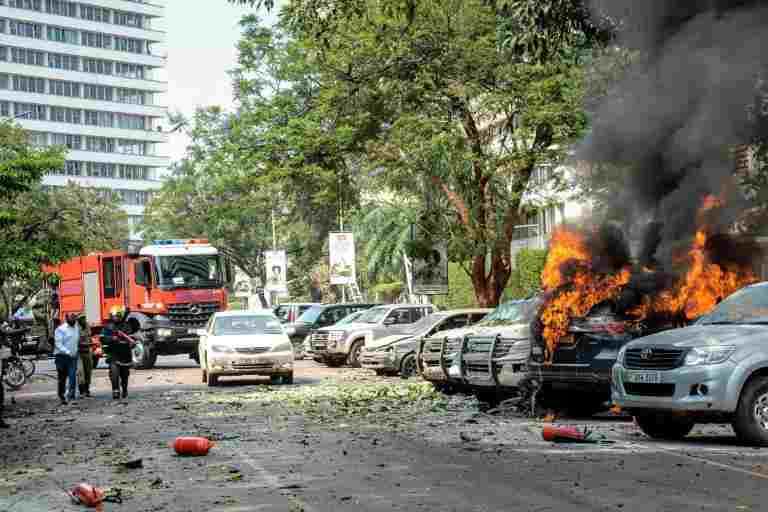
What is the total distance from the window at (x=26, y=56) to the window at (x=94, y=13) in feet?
26.5

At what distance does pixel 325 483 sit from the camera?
1095 centimetres

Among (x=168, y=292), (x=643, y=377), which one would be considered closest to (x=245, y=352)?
(x=168, y=292)

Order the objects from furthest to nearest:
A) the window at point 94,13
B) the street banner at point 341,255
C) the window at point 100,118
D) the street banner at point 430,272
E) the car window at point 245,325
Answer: the window at point 100,118
the window at point 94,13
the street banner at point 341,255
the street banner at point 430,272
the car window at point 245,325

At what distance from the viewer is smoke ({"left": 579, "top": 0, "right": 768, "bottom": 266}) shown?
17.8 metres

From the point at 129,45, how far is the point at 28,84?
1660 cm

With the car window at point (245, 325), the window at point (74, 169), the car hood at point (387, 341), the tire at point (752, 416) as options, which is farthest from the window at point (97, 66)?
the tire at point (752, 416)

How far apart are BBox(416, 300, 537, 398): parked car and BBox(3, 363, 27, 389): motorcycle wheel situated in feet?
42.4

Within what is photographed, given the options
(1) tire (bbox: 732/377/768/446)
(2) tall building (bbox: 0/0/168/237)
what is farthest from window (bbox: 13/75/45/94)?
(1) tire (bbox: 732/377/768/446)

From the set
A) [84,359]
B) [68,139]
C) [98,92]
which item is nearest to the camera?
[84,359]

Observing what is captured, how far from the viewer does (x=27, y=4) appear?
144250 millimetres

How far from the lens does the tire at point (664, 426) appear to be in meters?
14.2

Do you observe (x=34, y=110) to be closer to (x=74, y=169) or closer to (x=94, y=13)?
(x=74, y=169)

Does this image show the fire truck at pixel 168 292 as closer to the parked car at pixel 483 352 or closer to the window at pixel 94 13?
the parked car at pixel 483 352

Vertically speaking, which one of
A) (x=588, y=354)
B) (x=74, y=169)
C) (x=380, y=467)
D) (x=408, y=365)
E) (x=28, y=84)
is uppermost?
(x=28, y=84)
